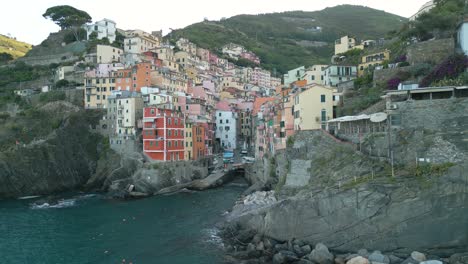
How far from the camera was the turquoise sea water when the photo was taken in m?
28.5

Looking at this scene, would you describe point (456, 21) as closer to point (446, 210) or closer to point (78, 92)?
point (446, 210)

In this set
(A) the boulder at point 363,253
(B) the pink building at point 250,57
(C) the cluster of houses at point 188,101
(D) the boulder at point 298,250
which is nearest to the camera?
(A) the boulder at point 363,253

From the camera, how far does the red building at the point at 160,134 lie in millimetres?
54906

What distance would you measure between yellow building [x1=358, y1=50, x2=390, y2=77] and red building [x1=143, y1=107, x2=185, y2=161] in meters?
Result: 28.6

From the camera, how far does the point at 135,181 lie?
52688mm

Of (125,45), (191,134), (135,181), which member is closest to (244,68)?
(125,45)

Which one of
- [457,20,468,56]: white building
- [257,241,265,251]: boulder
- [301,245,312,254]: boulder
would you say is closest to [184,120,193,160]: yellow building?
[257,241,265,251]: boulder

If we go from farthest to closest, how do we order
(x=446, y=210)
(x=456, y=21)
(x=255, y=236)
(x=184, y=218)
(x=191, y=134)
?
(x=191, y=134), (x=456, y=21), (x=184, y=218), (x=255, y=236), (x=446, y=210)

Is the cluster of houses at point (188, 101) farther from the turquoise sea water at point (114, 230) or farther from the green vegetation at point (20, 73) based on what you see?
the turquoise sea water at point (114, 230)

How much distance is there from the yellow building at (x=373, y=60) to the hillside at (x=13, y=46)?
9623 cm

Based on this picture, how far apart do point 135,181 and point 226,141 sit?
2810 cm

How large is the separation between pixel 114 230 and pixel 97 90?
1481 inches

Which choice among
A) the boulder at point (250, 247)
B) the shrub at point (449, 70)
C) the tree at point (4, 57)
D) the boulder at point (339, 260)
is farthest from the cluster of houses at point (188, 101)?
the tree at point (4, 57)

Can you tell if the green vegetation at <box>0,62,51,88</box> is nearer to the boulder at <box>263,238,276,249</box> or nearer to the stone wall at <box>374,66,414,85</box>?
the stone wall at <box>374,66,414,85</box>
